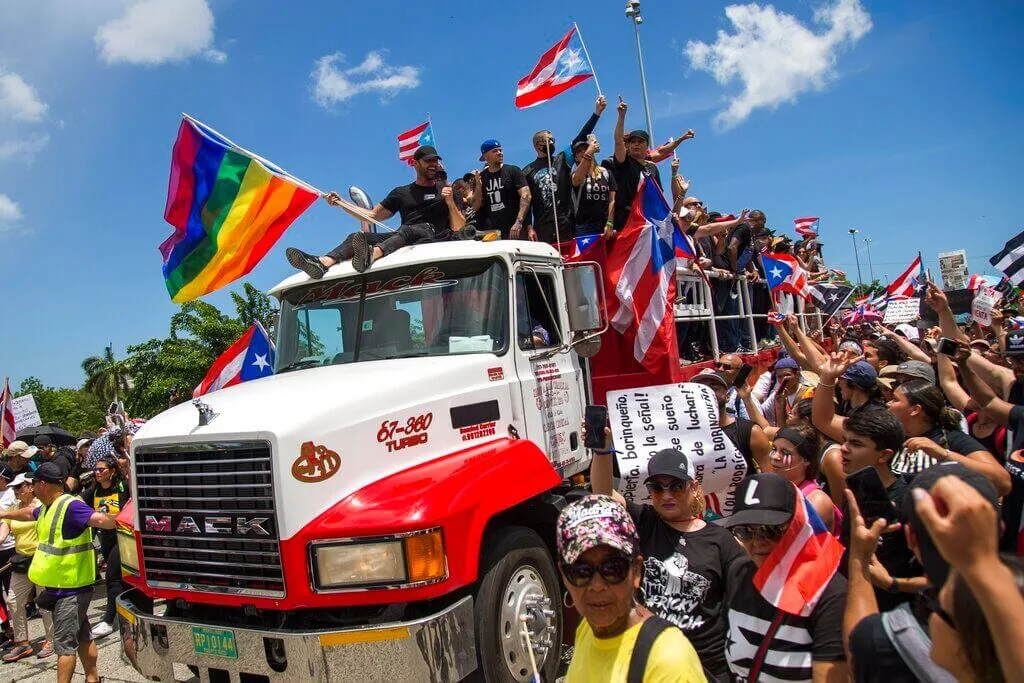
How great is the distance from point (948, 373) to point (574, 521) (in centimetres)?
366

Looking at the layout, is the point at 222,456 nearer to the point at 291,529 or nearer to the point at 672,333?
the point at 291,529

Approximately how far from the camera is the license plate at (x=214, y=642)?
12.0 feet

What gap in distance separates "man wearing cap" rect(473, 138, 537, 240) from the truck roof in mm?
2143

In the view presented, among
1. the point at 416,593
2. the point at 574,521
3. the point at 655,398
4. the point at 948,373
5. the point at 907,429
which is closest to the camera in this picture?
the point at 574,521

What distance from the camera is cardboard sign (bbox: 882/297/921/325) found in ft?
45.4

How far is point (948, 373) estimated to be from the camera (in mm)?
4824

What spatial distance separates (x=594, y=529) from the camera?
2.31 meters

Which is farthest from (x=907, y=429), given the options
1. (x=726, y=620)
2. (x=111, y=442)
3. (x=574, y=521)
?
(x=111, y=442)

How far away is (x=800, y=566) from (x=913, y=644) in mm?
636

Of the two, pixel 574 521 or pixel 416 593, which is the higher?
pixel 574 521

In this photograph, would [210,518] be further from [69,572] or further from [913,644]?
[913,644]

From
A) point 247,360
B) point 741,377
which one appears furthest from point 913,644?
point 247,360

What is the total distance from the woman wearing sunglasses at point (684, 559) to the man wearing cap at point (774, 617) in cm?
28

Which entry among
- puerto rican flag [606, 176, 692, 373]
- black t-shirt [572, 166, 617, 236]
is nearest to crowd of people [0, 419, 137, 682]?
puerto rican flag [606, 176, 692, 373]
